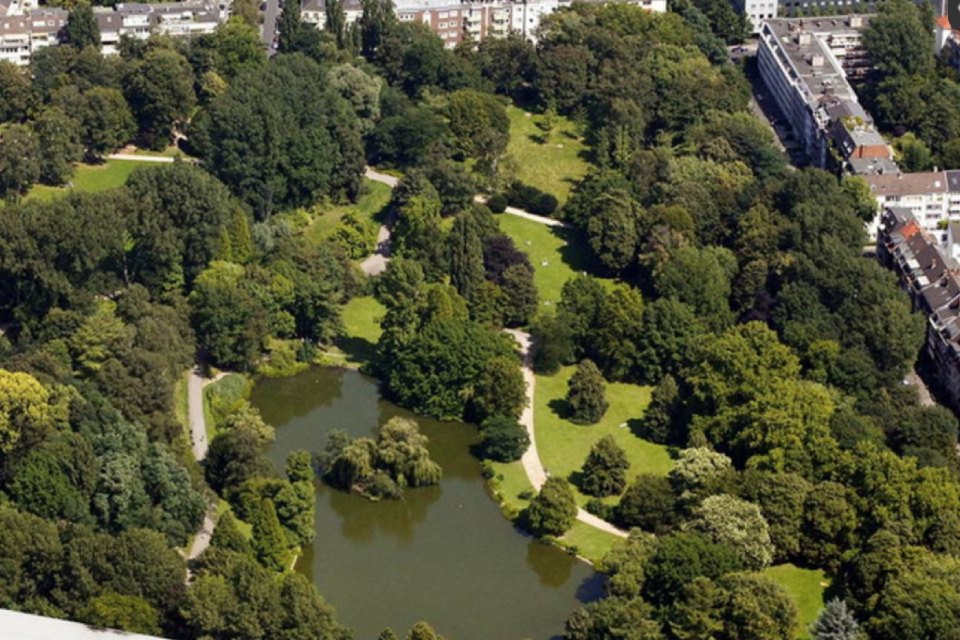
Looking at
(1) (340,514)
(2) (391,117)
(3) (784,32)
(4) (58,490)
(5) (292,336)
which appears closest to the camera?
(4) (58,490)

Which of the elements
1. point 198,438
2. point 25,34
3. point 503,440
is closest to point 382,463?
point 503,440

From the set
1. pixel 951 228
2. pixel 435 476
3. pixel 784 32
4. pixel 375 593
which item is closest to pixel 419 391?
pixel 435 476

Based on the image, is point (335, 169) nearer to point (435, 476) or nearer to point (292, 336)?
point (292, 336)

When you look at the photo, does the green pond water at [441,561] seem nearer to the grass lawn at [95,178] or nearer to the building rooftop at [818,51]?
the grass lawn at [95,178]

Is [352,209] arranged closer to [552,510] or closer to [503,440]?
[503,440]

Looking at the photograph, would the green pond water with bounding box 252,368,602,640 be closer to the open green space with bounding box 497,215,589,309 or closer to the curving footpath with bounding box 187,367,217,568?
the curving footpath with bounding box 187,367,217,568
